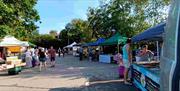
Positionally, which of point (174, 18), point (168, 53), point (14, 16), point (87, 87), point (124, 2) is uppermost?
point (124, 2)

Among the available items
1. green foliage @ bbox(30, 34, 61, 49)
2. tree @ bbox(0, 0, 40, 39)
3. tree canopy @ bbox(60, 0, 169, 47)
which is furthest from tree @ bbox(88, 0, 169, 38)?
green foliage @ bbox(30, 34, 61, 49)

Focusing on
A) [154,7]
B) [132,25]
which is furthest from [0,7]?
[132,25]

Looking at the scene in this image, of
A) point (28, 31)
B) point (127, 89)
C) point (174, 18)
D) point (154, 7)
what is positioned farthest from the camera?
point (154, 7)

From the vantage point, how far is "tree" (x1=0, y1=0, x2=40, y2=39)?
28.3 m

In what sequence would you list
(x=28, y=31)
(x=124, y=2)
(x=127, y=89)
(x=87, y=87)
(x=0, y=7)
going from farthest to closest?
1. (x=124, y=2)
2. (x=28, y=31)
3. (x=0, y=7)
4. (x=87, y=87)
5. (x=127, y=89)

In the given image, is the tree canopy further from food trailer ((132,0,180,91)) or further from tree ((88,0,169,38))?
food trailer ((132,0,180,91))

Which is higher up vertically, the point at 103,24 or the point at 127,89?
the point at 103,24

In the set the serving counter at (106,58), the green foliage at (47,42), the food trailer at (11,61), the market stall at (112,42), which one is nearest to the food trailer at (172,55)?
the food trailer at (11,61)

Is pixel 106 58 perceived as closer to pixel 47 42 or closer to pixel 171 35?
pixel 171 35

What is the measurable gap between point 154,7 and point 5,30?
18.0 metres

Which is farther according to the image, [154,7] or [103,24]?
[103,24]

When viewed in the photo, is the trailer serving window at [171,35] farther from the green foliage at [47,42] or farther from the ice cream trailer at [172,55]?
the green foliage at [47,42]

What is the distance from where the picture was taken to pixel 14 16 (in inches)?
1233

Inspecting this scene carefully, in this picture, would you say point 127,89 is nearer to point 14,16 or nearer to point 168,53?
point 168,53
